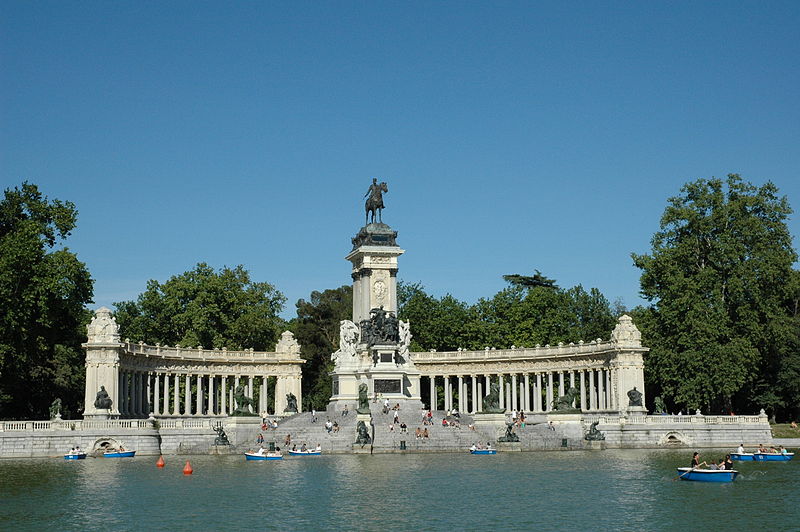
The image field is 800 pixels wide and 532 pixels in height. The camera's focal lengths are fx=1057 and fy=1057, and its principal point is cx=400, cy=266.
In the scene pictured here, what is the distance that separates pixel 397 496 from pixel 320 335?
79898 millimetres

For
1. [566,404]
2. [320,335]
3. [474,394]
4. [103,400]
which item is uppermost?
[320,335]

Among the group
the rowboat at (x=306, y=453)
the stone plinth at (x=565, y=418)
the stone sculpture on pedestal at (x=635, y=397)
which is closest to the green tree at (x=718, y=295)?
the stone sculpture on pedestal at (x=635, y=397)

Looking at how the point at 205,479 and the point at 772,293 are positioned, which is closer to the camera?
the point at 205,479

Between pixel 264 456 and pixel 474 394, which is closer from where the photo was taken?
pixel 264 456

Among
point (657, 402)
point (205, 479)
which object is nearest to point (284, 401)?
point (657, 402)

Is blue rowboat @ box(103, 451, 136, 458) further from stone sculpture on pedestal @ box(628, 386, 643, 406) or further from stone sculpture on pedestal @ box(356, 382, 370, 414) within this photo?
stone sculpture on pedestal @ box(628, 386, 643, 406)

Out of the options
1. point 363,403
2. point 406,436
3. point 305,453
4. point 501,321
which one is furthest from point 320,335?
point 305,453

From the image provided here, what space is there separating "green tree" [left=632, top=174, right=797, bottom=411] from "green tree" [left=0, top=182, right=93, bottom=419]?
137ft

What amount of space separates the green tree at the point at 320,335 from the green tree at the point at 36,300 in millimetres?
29486

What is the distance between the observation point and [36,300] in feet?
222

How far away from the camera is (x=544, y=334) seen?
95812 mm

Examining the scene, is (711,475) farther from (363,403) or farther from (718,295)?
(718,295)

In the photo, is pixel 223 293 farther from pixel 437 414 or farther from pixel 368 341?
pixel 437 414

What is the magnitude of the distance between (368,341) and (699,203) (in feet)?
90.4
